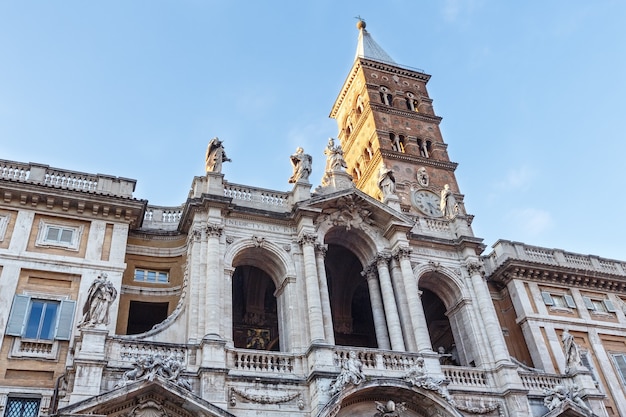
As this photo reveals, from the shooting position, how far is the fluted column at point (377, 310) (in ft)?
80.2

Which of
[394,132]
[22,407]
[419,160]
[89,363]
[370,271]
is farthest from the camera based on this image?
[394,132]

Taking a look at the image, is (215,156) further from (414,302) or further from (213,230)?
(414,302)

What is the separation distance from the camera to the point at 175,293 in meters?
24.5

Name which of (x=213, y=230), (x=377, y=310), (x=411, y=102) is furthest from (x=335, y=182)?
(x=411, y=102)

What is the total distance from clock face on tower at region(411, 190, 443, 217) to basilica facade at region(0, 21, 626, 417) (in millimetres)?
5496

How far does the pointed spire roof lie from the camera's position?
48781mm

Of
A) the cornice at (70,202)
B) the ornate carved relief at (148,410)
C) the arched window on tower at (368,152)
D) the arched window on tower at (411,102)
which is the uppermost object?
the arched window on tower at (411,102)

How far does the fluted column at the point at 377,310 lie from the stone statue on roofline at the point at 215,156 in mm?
7627

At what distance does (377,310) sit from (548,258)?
43.1 ft

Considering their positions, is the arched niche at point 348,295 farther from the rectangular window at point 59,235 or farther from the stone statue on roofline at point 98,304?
the rectangular window at point 59,235

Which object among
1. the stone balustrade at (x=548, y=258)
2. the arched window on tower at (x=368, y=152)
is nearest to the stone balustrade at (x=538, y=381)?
the stone balustrade at (x=548, y=258)

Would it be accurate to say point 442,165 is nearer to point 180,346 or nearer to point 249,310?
point 249,310

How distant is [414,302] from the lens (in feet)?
80.4

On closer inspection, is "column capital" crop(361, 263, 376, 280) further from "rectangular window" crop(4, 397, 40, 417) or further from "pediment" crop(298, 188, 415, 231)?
"rectangular window" crop(4, 397, 40, 417)
